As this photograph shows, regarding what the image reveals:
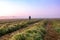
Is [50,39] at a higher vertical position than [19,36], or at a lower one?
lower

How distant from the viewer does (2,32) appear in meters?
19.0

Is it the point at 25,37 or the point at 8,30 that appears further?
the point at 8,30

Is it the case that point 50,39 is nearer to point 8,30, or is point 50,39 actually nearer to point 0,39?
point 0,39

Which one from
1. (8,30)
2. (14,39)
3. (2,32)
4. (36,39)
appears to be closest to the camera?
(14,39)

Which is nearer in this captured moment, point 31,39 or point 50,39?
point 31,39

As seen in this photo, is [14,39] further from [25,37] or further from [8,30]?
[8,30]

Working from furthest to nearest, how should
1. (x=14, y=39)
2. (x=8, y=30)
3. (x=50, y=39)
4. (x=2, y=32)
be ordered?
(x=8, y=30) < (x=2, y=32) < (x=50, y=39) < (x=14, y=39)

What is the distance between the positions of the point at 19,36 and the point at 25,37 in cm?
57

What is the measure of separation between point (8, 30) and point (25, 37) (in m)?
9.36

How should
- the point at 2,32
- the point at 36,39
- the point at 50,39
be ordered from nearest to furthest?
the point at 36,39 → the point at 50,39 → the point at 2,32

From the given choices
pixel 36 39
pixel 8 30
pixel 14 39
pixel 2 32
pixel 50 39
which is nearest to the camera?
pixel 14 39

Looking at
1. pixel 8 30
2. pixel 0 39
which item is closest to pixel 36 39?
pixel 0 39

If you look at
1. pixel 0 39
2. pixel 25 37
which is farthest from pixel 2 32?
pixel 25 37

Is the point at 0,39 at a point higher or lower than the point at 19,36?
lower
